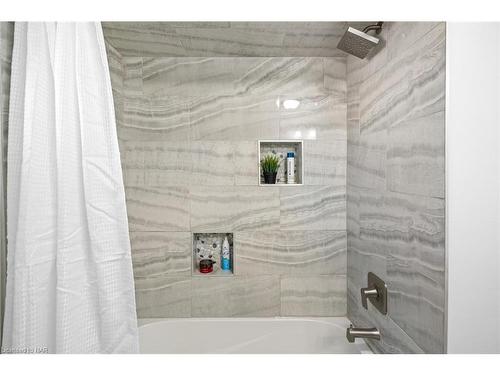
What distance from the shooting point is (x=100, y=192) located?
73cm

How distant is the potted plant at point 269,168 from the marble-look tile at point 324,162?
170 mm

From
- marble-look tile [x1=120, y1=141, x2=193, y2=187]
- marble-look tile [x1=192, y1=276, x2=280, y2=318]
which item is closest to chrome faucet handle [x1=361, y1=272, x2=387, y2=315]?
marble-look tile [x1=192, y1=276, x2=280, y2=318]

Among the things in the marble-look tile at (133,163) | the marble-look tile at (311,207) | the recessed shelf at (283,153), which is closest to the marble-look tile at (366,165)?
the marble-look tile at (311,207)

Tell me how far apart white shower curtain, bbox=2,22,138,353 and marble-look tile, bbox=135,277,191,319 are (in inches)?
43.5

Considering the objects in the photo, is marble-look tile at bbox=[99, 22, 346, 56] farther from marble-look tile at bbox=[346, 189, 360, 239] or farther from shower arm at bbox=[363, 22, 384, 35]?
marble-look tile at bbox=[346, 189, 360, 239]

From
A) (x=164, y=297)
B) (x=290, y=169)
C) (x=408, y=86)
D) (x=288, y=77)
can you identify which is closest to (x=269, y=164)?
(x=290, y=169)

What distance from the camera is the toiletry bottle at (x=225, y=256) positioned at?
6.07ft

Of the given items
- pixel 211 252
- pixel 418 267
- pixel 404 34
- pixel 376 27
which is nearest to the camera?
pixel 418 267

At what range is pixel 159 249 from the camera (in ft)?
5.98

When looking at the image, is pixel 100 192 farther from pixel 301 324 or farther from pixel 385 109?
pixel 301 324

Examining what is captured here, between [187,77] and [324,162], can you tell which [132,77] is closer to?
[187,77]

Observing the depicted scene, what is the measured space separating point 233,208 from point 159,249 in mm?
479

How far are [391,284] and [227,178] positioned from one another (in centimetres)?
98
